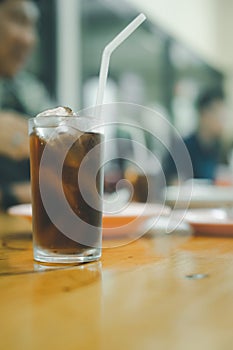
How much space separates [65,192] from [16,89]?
2.83 m

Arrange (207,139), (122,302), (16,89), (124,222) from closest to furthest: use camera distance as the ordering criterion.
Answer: (122,302) → (124,222) → (16,89) → (207,139)

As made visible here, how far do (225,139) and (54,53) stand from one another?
4.65m

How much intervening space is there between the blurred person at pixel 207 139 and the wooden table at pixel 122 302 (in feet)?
14.8

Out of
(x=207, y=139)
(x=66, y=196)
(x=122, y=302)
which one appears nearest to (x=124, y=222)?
(x=66, y=196)

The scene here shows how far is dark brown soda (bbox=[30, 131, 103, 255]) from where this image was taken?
0.82 meters

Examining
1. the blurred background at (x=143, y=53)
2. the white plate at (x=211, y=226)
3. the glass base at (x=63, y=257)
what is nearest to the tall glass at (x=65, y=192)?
the glass base at (x=63, y=257)

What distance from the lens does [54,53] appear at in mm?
4105

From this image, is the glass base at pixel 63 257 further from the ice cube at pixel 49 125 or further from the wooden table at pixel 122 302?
the ice cube at pixel 49 125

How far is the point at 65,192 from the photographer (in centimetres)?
82

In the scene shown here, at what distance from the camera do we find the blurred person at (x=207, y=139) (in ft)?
19.0

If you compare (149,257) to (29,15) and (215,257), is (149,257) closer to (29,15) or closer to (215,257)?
(215,257)

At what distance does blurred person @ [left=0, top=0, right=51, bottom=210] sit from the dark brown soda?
193cm

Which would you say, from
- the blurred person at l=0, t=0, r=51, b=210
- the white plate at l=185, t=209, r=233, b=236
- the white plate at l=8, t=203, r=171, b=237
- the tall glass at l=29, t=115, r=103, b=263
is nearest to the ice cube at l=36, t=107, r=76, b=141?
the tall glass at l=29, t=115, r=103, b=263

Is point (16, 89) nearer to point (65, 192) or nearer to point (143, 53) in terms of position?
point (143, 53)
